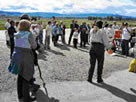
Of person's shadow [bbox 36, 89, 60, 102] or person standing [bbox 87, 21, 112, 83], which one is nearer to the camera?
person's shadow [bbox 36, 89, 60, 102]

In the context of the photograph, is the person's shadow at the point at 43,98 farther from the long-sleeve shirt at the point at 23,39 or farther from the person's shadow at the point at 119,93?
the person's shadow at the point at 119,93

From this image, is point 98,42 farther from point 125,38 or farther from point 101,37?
point 125,38

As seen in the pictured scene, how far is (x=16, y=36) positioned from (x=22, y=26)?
27 centimetres

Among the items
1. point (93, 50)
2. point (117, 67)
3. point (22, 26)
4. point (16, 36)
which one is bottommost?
point (117, 67)

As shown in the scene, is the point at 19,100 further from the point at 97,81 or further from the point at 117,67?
the point at 117,67

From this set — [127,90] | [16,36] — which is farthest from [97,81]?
[16,36]

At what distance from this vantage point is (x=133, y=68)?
6828mm

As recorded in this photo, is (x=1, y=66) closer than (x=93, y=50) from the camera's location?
No

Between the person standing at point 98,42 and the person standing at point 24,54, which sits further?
the person standing at point 98,42

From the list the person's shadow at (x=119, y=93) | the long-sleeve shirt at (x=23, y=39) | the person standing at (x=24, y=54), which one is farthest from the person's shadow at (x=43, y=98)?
the person's shadow at (x=119, y=93)

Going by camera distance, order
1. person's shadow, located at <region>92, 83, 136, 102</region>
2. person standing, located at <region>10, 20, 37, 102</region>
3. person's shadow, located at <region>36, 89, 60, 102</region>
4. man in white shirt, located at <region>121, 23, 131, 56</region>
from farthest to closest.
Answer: man in white shirt, located at <region>121, 23, 131, 56</region>
person's shadow, located at <region>92, 83, 136, 102</region>
person's shadow, located at <region>36, 89, 60, 102</region>
person standing, located at <region>10, 20, 37, 102</region>

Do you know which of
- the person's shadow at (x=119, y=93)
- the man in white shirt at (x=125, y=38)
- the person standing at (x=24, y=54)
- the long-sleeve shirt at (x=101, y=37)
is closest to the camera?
the person standing at (x=24, y=54)

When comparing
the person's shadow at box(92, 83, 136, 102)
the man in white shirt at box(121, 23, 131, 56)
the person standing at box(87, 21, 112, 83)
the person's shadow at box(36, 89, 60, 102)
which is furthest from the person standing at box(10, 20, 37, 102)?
the man in white shirt at box(121, 23, 131, 56)

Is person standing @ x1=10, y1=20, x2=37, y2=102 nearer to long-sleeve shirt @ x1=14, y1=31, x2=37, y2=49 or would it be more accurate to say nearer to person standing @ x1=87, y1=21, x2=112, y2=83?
long-sleeve shirt @ x1=14, y1=31, x2=37, y2=49
